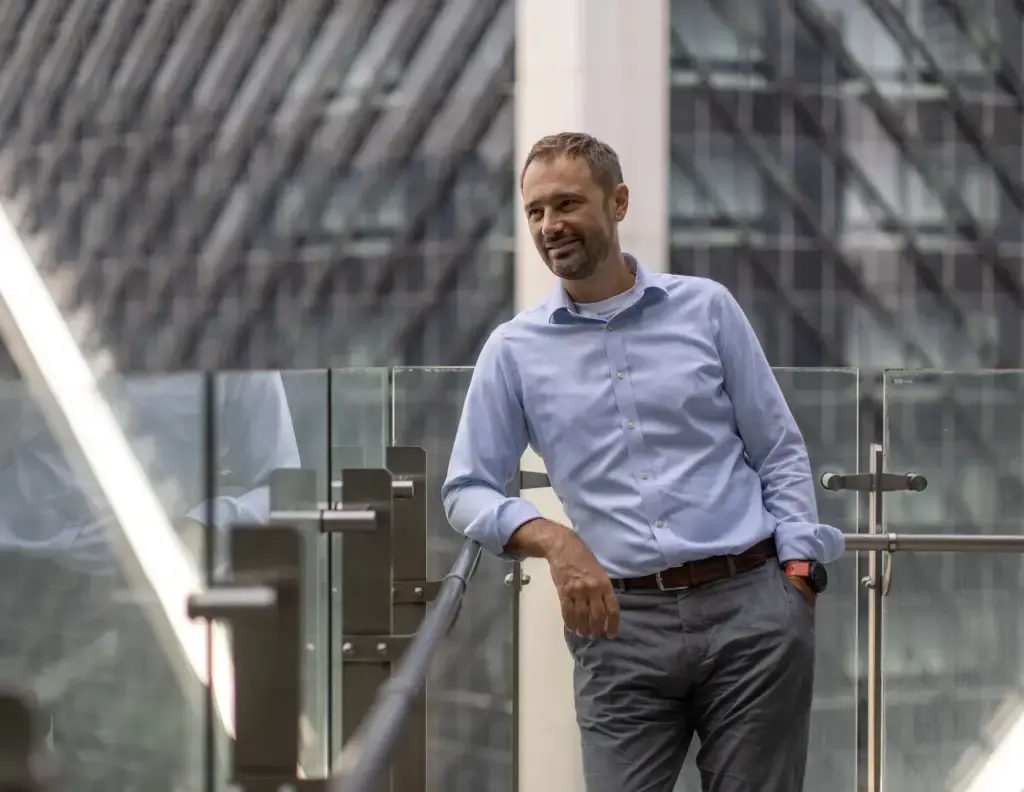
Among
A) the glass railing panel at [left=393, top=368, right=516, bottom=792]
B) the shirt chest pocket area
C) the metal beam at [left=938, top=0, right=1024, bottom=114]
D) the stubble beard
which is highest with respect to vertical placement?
the metal beam at [left=938, top=0, right=1024, bottom=114]

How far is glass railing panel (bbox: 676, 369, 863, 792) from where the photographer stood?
5.78ft

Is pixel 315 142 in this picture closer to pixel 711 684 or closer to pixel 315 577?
pixel 315 577

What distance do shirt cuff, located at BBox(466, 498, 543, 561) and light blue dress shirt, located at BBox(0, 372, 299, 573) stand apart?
16cm

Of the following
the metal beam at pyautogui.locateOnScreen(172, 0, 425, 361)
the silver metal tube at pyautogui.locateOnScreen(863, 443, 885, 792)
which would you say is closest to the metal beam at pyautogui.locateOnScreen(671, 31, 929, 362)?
the metal beam at pyautogui.locateOnScreen(172, 0, 425, 361)

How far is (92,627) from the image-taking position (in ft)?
2.50

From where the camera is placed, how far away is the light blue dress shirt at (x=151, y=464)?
68 cm

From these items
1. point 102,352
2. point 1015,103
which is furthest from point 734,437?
point 102,352

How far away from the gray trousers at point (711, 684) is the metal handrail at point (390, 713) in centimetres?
17

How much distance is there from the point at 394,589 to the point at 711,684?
367 millimetres

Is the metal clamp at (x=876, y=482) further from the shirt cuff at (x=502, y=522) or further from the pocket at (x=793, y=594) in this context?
Answer: the shirt cuff at (x=502, y=522)

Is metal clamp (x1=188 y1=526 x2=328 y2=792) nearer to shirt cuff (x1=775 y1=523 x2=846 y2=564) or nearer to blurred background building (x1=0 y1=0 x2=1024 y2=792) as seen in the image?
shirt cuff (x1=775 y1=523 x2=846 y2=564)

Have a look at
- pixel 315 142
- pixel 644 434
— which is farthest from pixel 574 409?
pixel 315 142

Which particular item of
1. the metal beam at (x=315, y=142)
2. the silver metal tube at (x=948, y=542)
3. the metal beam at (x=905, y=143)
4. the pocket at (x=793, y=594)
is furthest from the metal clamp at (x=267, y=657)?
the metal beam at (x=315, y=142)

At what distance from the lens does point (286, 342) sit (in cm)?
902
